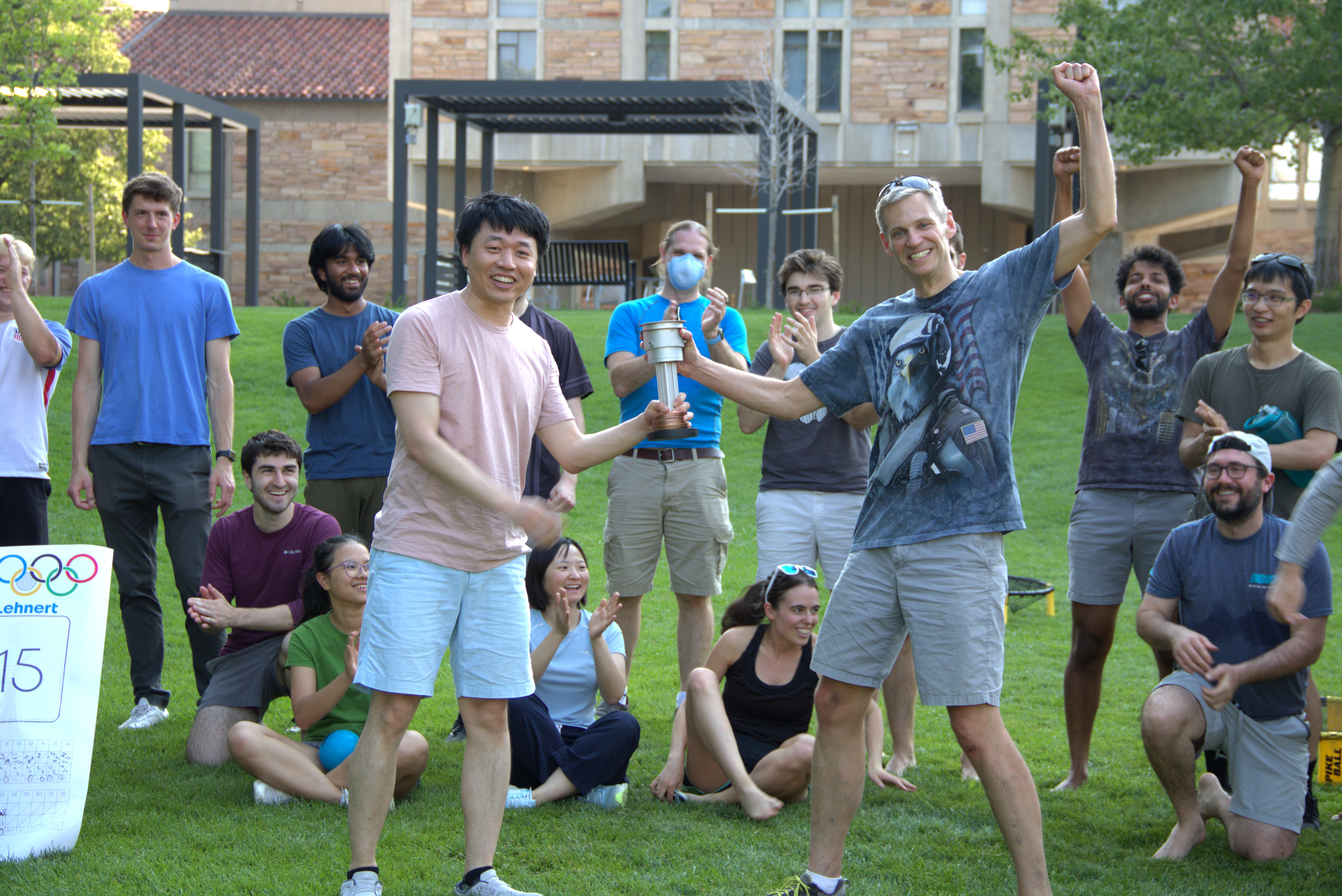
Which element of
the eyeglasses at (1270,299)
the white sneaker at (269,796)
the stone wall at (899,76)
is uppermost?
the stone wall at (899,76)

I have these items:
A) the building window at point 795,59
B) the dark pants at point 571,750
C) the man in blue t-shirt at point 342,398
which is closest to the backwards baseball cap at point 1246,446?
the dark pants at point 571,750

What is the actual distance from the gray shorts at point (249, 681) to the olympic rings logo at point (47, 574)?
3.36ft

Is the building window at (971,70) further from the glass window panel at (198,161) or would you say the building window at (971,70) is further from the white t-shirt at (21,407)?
the white t-shirt at (21,407)

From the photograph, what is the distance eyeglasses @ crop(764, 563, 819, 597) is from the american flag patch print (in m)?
1.40

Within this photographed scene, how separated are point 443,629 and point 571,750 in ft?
4.50

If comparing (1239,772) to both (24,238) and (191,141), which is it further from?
(191,141)

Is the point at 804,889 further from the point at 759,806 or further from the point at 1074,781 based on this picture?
the point at 1074,781

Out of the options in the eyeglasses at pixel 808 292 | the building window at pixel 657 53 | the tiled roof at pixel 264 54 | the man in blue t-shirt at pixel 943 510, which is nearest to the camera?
the man in blue t-shirt at pixel 943 510

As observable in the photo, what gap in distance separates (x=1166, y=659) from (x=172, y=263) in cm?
440

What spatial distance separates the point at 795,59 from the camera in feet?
102

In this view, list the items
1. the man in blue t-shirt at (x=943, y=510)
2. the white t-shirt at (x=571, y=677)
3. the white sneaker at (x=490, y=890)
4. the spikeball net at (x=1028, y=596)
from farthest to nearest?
1. the spikeball net at (x=1028, y=596)
2. the white t-shirt at (x=571, y=677)
3. the white sneaker at (x=490, y=890)
4. the man in blue t-shirt at (x=943, y=510)

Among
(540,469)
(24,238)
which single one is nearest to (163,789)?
A: (540,469)

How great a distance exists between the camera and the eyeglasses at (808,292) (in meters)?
5.38

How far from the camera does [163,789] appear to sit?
4.62m
